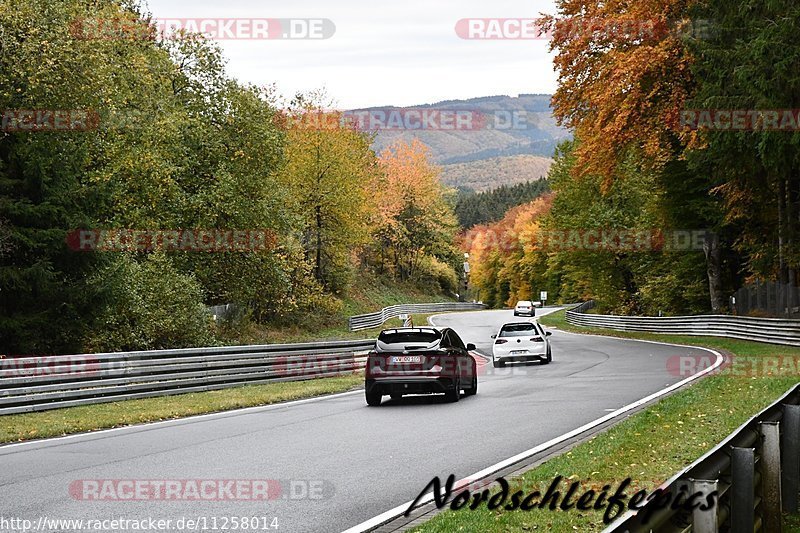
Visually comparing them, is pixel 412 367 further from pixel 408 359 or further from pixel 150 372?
pixel 150 372

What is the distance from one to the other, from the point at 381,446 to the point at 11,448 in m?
4.95

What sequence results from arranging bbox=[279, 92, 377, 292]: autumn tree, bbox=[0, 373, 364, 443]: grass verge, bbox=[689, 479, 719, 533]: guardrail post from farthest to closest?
bbox=[279, 92, 377, 292]: autumn tree, bbox=[0, 373, 364, 443]: grass verge, bbox=[689, 479, 719, 533]: guardrail post

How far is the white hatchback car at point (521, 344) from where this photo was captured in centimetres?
2870

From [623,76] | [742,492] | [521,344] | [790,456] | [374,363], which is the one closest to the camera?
[742,492]

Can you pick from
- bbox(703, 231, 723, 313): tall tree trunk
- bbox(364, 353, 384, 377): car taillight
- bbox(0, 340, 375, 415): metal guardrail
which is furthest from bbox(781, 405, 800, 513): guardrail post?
bbox(703, 231, 723, 313): tall tree trunk

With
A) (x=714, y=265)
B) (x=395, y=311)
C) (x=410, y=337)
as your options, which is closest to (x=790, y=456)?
(x=410, y=337)

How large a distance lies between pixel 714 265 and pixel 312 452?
108 feet

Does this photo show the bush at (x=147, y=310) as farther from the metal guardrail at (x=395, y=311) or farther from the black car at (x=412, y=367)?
the metal guardrail at (x=395, y=311)

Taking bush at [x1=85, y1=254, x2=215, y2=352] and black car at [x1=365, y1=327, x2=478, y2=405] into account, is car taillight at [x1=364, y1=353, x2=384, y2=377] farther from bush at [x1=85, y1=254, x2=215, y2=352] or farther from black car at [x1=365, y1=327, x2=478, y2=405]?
bush at [x1=85, y1=254, x2=215, y2=352]

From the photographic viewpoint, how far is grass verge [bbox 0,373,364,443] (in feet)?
45.7

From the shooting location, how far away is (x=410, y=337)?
17.8 metres

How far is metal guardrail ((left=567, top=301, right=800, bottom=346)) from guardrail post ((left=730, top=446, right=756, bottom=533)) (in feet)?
88.2

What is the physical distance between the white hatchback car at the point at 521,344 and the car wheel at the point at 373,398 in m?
11.7

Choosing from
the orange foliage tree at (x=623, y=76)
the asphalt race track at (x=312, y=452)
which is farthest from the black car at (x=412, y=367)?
the orange foliage tree at (x=623, y=76)
